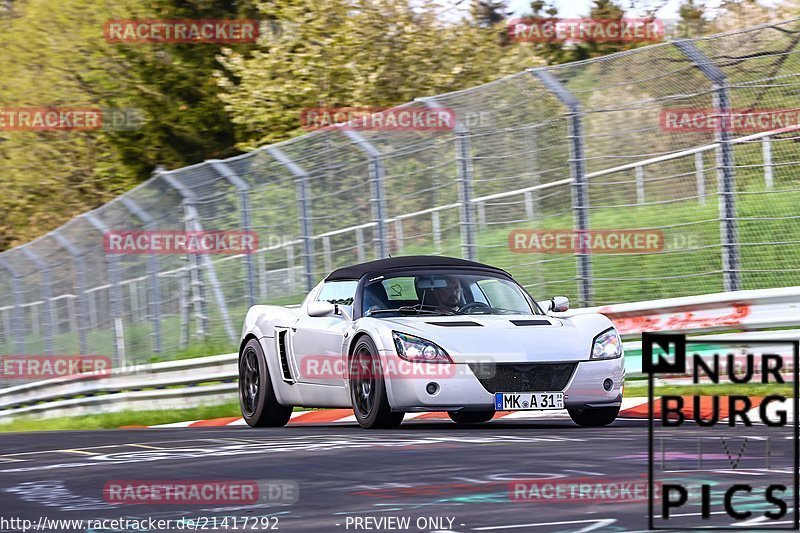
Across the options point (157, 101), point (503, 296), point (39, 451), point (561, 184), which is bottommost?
point (39, 451)

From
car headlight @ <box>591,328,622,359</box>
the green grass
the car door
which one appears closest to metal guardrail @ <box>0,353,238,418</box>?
the green grass

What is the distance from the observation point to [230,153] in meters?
32.9

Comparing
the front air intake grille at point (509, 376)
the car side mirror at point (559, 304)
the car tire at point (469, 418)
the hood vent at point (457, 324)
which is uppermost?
the car side mirror at point (559, 304)

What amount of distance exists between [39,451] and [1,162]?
30.6 m

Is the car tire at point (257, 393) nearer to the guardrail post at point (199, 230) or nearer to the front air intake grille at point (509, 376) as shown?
the front air intake grille at point (509, 376)

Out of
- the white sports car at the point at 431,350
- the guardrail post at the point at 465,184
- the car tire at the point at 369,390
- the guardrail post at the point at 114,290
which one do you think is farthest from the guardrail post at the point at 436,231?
the guardrail post at the point at 114,290

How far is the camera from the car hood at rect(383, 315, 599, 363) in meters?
10.2

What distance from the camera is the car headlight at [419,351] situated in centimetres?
1024

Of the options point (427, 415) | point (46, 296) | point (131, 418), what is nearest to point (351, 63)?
point (46, 296)

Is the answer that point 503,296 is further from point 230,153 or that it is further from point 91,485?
point 230,153

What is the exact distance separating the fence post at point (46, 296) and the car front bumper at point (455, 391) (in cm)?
1463

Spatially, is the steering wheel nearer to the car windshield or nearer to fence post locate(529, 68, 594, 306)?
the car windshield

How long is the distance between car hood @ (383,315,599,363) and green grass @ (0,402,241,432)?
6.47 metres

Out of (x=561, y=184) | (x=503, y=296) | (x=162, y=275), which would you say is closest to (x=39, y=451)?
(x=503, y=296)
